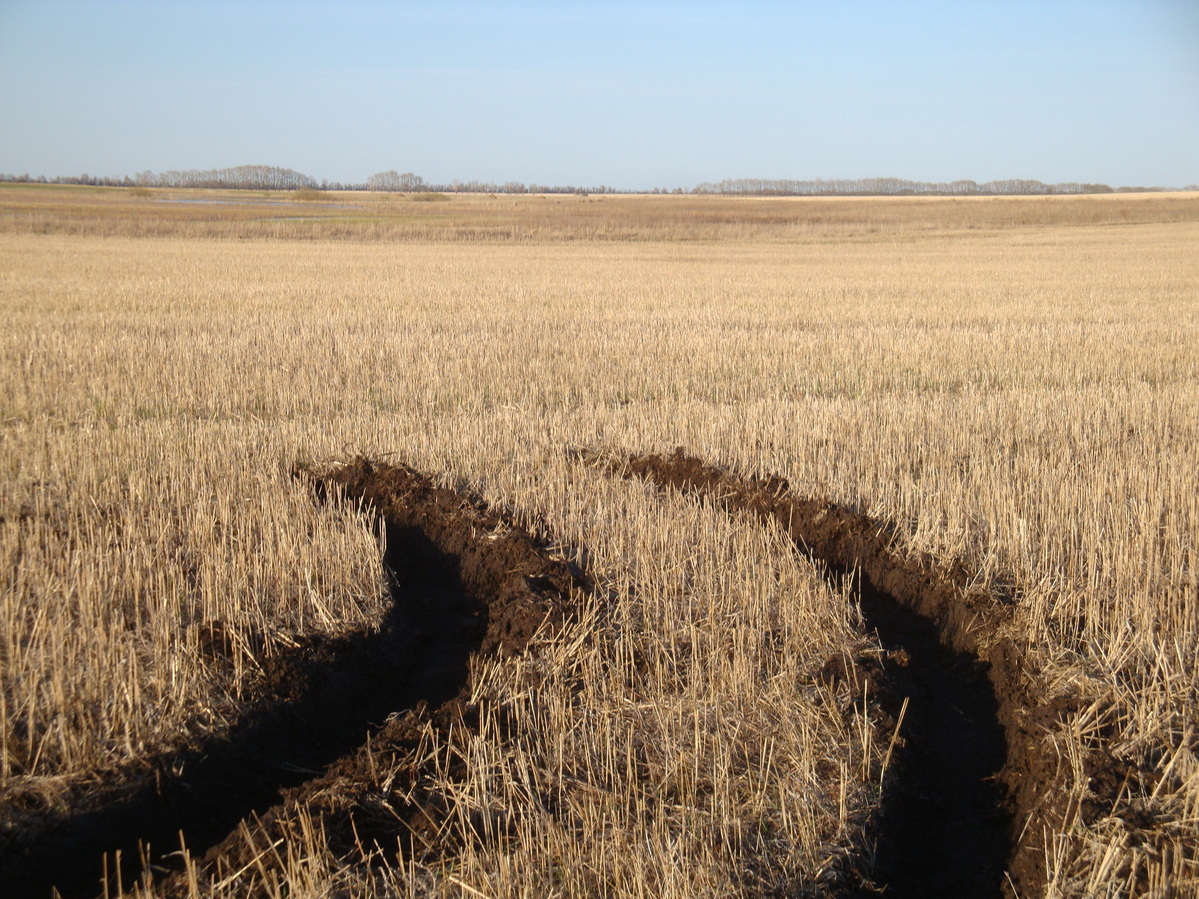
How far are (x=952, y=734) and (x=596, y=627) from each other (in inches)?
64.3

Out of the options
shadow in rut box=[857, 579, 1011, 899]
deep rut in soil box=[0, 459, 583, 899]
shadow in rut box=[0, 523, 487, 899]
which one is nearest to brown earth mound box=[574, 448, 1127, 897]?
shadow in rut box=[857, 579, 1011, 899]

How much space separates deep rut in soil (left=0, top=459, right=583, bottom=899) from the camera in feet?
9.67

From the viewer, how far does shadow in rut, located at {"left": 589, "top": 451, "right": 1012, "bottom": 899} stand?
2.98m

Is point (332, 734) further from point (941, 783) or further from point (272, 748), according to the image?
point (941, 783)

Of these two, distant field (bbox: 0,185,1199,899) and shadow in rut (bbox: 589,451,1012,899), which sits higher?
distant field (bbox: 0,185,1199,899)

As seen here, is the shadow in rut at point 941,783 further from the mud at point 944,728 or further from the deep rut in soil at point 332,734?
the deep rut in soil at point 332,734

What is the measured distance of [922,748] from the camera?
3605 mm

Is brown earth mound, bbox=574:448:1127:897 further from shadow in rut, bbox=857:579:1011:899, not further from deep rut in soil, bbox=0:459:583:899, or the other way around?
deep rut in soil, bbox=0:459:583:899

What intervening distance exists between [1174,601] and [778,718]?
91.1 inches

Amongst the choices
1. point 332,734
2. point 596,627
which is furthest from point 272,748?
point 596,627

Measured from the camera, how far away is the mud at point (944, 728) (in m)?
3.00

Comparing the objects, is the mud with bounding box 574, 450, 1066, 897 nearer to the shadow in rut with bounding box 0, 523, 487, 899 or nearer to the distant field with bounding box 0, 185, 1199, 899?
the distant field with bounding box 0, 185, 1199, 899

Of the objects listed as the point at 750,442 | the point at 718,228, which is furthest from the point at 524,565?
the point at 718,228

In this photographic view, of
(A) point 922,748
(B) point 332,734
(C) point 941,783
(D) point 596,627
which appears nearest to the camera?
(C) point 941,783
